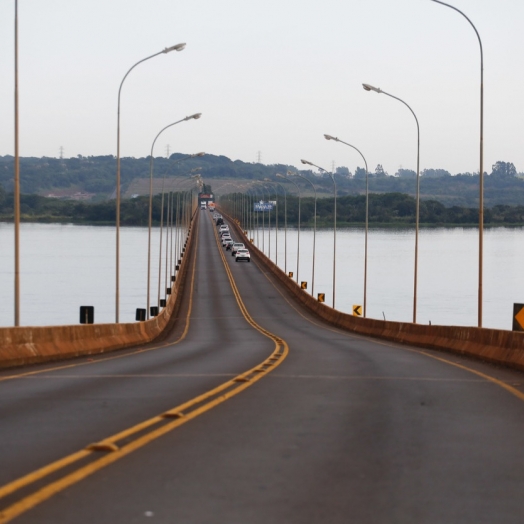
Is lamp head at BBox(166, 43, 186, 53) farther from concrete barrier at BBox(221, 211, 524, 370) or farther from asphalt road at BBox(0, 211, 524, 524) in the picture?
asphalt road at BBox(0, 211, 524, 524)

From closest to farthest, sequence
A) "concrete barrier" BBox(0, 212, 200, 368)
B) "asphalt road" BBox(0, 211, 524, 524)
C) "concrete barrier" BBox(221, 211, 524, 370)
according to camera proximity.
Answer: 1. "asphalt road" BBox(0, 211, 524, 524)
2. "concrete barrier" BBox(0, 212, 200, 368)
3. "concrete barrier" BBox(221, 211, 524, 370)

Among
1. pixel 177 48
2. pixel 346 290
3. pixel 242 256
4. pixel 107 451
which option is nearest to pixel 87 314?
pixel 177 48

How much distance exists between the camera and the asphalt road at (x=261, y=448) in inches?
259

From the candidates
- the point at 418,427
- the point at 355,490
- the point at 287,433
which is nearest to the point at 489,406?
the point at 418,427

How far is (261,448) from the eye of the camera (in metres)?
9.06

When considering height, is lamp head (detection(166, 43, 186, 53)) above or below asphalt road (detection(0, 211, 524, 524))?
above

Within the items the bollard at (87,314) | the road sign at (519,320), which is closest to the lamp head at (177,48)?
the bollard at (87,314)

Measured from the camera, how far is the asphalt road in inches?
259

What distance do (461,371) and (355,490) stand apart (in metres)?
13.9

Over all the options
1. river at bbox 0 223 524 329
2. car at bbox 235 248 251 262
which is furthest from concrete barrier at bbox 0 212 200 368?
car at bbox 235 248 251 262

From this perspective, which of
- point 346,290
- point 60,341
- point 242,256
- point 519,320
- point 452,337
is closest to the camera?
point 519,320

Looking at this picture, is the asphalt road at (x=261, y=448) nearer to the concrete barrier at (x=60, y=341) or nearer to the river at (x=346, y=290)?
the concrete barrier at (x=60, y=341)

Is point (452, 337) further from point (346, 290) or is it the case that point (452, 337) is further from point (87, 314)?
point (346, 290)

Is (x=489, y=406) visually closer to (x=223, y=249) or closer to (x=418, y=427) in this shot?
(x=418, y=427)
